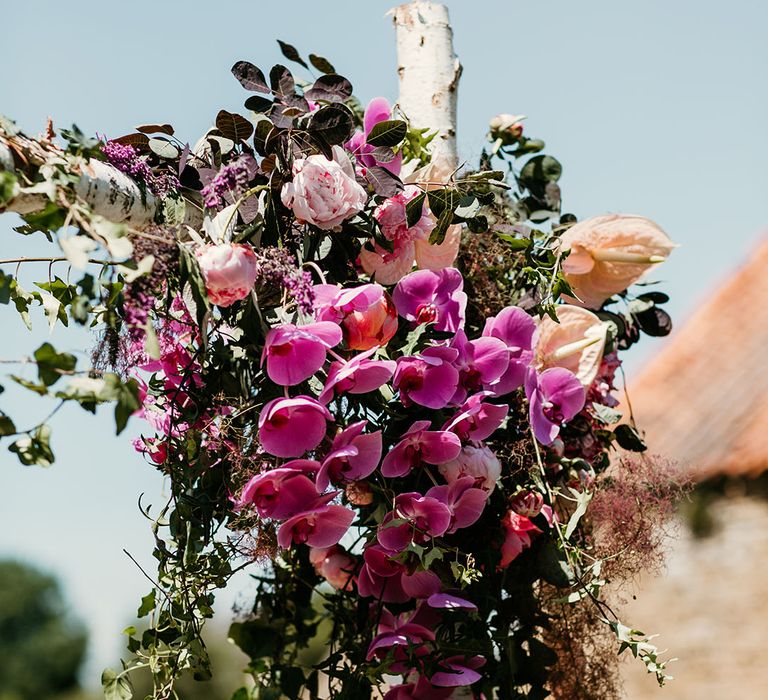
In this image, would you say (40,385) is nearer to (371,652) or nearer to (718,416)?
(371,652)

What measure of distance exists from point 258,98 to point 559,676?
3.03 ft

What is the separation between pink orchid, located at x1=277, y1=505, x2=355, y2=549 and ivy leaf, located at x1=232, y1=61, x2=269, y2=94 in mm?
524

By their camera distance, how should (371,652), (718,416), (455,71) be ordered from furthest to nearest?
1. (718,416)
2. (455,71)
3. (371,652)

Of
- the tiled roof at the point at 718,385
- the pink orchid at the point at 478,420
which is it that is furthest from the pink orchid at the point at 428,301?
the tiled roof at the point at 718,385

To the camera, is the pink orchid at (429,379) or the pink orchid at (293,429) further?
the pink orchid at (429,379)

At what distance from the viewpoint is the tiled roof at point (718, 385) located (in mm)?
3734

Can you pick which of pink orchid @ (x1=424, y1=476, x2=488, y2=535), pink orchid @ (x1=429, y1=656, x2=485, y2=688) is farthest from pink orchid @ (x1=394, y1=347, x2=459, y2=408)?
pink orchid @ (x1=429, y1=656, x2=485, y2=688)

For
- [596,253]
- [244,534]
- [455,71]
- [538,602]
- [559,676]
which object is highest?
[455,71]

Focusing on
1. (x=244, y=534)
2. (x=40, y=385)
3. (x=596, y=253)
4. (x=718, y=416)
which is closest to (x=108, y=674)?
(x=244, y=534)

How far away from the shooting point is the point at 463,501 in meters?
1.17

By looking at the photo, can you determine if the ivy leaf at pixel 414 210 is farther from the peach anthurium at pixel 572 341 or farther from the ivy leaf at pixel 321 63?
the ivy leaf at pixel 321 63

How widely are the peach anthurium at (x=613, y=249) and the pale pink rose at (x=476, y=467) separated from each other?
367mm

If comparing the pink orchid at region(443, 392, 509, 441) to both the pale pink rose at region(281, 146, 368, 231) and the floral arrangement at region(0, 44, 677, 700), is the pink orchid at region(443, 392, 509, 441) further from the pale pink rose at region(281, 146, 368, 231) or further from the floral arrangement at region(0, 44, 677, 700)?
the pale pink rose at region(281, 146, 368, 231)

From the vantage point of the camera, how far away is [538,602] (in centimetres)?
139
